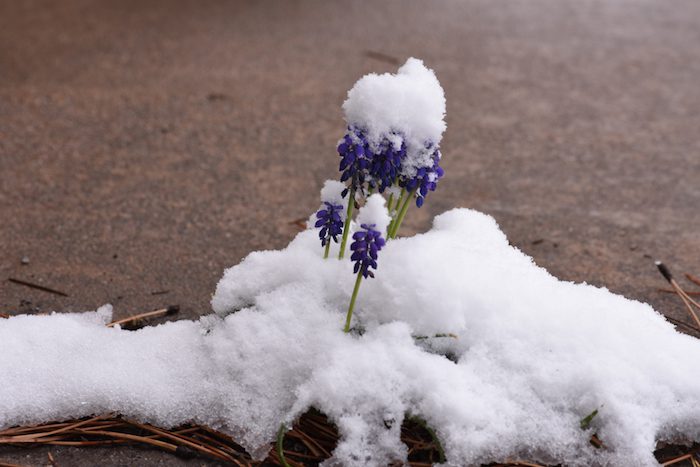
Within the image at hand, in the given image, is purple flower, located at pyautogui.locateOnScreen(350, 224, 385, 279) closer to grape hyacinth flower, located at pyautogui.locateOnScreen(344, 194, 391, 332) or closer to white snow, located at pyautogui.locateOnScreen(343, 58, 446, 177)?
grape hyacinth flower, located at pyautogui.locateOnScreen(344, 194, 391, 332)

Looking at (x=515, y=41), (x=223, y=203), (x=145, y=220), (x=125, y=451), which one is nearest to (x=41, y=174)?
(x=145, y=220)

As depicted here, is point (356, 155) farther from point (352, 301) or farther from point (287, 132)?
point (287, 132)

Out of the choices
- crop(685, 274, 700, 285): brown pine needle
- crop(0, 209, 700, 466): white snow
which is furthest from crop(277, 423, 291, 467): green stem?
crop(685, 274, 700, 285): brown pine needle

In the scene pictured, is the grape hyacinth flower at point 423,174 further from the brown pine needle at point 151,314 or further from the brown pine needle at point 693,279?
the brown pine needle at point 693,279

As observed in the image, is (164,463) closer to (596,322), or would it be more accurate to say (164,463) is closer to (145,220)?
(596,322)

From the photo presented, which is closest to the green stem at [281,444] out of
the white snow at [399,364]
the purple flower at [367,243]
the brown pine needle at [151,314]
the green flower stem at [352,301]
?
the white snow at [399,364]

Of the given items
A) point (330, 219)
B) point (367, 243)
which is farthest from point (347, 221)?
point (367, 243)
